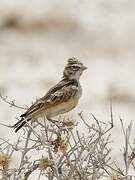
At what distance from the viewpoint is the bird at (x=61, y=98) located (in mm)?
7621

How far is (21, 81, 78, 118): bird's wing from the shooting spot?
25.5 feet

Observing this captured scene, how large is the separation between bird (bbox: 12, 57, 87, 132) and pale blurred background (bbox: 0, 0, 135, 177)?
851 centimetres

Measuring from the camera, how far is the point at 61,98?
8.06 meters

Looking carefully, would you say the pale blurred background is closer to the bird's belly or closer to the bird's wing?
the bird's wing

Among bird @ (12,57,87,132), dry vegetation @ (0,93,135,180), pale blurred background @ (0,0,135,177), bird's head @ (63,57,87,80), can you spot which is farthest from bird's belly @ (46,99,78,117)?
pale blurred background @ (0,0,135,177)

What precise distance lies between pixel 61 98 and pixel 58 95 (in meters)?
0.06

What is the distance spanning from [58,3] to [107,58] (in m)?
2.75

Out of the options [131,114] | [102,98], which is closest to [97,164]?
[131,114]

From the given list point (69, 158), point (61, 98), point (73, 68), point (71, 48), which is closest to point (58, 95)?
point (61, 98)

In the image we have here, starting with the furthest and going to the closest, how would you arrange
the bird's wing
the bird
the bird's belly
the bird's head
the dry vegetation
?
the bird's head < the bird's belly < the bird's wing < the bird < the dry vegetation

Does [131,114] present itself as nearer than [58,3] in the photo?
Yes

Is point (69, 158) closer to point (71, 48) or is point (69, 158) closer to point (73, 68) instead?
point (73, 68)

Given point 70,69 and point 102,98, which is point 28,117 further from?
point 102,98

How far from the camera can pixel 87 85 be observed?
18781 mm
